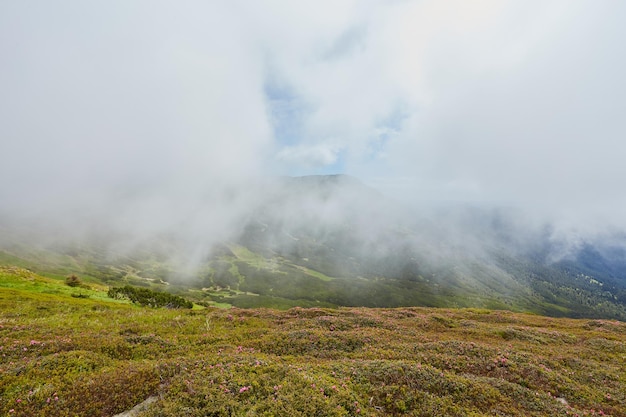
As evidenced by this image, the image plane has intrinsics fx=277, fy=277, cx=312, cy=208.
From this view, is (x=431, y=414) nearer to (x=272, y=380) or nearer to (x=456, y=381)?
(x=456, y=381)

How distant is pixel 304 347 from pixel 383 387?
7.86m

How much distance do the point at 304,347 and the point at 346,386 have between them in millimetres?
7556

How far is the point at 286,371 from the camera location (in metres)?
14.6

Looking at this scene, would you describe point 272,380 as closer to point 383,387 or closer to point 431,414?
point 383,387

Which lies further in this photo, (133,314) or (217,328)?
(133,314)

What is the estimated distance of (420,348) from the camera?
21.1m

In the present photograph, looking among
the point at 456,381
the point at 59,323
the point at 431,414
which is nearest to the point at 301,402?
the point at 431,414

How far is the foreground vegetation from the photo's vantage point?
38.9 feet

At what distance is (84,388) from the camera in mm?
12344

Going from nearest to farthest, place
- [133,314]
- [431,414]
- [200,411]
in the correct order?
[200,411]
[431,414]
[133,314]

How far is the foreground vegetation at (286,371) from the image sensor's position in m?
11.9

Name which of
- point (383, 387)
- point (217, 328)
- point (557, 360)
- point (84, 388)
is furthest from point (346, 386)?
point (557, 360)

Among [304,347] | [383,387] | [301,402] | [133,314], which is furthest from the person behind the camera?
[133,314]

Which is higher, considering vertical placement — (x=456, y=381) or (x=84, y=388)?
(x=456, y=381)
